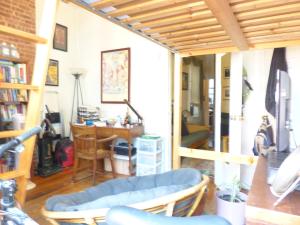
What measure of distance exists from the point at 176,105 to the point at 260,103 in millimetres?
1160

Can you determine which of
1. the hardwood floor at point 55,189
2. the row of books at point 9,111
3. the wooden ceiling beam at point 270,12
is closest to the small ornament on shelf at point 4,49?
the row of books at point 9,111

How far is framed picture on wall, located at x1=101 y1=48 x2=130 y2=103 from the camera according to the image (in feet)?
13.8

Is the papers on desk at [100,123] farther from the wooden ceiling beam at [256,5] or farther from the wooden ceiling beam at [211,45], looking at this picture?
the wooden ceiling beam at [256,5]

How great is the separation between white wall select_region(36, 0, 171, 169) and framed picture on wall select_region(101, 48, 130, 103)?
9 cm

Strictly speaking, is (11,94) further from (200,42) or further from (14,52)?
(200,42)

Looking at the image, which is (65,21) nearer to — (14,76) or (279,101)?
(14,76)

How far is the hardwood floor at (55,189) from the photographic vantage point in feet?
8.82

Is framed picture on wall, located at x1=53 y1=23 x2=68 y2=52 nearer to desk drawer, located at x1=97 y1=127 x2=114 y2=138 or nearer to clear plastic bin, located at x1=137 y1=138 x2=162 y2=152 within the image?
desk drawer, located at x1=97 y1=127 x2=114 y2=138

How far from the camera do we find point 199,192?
165 centimetres

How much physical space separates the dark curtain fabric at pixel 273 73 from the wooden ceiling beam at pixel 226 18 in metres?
1.01

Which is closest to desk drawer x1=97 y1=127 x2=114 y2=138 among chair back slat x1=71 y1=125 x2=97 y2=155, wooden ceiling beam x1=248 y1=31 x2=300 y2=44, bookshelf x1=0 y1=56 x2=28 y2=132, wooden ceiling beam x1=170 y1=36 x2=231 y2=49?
chair back slat x1=71 y1=125 x2=97 y2=155

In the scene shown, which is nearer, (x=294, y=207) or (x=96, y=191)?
(x=294, y=207)

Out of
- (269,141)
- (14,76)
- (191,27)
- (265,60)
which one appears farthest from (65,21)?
(269,141)

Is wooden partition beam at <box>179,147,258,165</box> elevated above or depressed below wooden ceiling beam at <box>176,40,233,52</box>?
below
